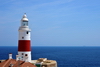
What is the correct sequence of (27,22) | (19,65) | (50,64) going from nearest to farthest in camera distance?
(19,65)
(50,64)
(27,22)

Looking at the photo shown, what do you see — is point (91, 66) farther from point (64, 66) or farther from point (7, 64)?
point (7, 64)

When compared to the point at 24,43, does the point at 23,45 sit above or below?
below

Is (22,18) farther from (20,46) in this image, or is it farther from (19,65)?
(19,65)

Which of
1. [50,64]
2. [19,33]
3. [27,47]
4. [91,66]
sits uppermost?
[19,33]

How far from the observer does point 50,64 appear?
29078 mm

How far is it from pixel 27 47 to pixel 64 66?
40.8 metres

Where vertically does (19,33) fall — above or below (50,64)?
above

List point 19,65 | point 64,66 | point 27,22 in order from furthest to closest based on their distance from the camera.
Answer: point 64,66 → point 27,22 → point 19,65

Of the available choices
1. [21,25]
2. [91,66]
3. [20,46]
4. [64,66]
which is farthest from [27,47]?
[91,66]

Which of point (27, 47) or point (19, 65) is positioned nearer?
point (19, 65)

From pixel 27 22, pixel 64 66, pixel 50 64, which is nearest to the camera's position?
pixel 50 64

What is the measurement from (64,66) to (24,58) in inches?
1605

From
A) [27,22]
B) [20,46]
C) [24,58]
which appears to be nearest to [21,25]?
[27,22]

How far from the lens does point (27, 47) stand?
29969 millimetres
